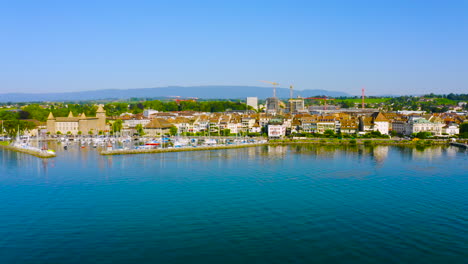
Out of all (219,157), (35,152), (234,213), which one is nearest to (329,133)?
(219,157)

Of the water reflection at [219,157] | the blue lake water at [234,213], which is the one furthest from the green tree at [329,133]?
the blue lake water at [234,213]

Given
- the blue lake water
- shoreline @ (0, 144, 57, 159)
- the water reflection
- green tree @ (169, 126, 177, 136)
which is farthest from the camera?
green tree @ (169, 126, 177, 136)

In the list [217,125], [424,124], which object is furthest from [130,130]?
[424,124]

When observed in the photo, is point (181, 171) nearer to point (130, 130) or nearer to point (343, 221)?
point (343, 221)

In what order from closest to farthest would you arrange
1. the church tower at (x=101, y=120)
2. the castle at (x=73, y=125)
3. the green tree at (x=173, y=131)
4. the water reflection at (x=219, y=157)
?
the water reflection at (x=219, y=157) < the green tree at (x=173, y=131) < the castle at (x=73, y=125) < the church tower at (x=101, y=120)

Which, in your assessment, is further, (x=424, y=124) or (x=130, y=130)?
(x=130, y=130)

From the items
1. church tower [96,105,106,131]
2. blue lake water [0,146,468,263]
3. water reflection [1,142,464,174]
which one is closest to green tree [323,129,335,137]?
water reflection [1,142,464,174]

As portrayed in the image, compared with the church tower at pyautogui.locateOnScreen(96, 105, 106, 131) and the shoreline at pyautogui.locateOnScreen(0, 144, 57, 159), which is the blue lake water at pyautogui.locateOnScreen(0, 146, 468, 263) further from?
the church tower at pyautogui.locateOnScreen(96, 105, 106, 131)

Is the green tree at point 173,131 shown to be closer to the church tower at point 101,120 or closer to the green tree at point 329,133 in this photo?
the church tower at point 101,120
